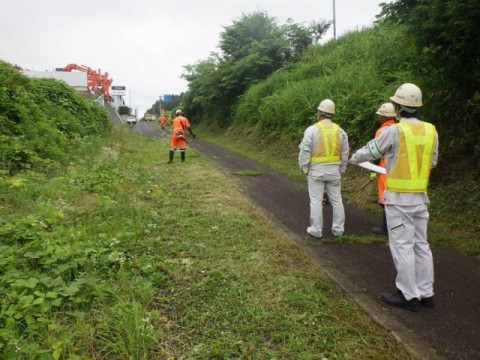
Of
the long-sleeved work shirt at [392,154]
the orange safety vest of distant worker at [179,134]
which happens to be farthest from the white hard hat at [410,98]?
the orange safety vest of distant worker at [179,134]

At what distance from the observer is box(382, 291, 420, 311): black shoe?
3.39m

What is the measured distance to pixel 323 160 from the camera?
5.28 metres

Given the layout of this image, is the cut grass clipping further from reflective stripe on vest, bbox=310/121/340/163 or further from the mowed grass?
reflective stripe on vest, bbox=310/121/340/163

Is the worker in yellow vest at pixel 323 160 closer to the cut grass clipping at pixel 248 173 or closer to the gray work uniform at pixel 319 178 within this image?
the gray work uniform at pixel 319 178

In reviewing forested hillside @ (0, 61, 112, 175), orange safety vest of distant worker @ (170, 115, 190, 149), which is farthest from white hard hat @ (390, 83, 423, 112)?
orange safety vest of distant worker @ (170, 115, 190, 149)

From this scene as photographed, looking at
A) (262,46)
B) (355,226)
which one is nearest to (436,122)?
(355,226)

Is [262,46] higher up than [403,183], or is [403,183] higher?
[262,46]

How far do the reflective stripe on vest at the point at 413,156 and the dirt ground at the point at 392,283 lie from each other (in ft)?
3.59

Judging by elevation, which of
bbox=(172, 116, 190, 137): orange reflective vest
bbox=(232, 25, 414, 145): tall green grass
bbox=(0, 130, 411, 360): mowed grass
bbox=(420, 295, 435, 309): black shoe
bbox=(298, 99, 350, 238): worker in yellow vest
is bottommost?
bbox=(420, 295, 435, 309): black shoe

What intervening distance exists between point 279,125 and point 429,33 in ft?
29.8

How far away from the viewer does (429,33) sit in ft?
20.3

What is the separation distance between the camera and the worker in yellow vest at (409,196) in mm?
3398

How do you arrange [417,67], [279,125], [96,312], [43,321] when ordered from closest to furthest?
[43,321], [96,312], [417,67], [279,125]

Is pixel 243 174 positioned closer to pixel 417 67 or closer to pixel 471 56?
pixel 417 67
